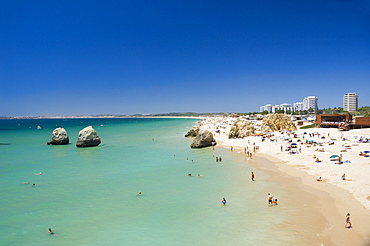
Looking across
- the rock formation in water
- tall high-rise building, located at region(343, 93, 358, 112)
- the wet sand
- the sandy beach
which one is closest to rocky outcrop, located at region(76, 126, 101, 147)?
the sandy beach

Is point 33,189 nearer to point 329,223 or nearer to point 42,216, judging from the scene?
point 42,216

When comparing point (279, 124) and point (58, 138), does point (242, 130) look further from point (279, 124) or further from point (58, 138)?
point (58, 138)

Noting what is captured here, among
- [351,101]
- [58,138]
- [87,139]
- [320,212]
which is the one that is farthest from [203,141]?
[351,101]

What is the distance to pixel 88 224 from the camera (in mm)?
13180

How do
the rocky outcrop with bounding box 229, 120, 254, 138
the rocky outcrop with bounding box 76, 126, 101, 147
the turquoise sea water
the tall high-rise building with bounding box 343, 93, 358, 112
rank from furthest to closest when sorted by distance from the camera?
the tall high-rise building with bounding box 343, 93, 358, 112, the rocky outcrop with bounding box 229, 120, 254, 138, the rocky outcrop with bounding box 76, 126, 101, 147, the turquoise sea water

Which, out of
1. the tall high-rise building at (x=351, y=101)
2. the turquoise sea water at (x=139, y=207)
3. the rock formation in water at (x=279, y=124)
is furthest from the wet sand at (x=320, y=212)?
the tall high-rise building at (x=351, y=101)

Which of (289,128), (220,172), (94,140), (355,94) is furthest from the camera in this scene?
(355,94)

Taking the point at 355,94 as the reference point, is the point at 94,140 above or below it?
below

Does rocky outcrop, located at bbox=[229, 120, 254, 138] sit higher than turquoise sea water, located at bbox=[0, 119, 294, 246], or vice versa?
rocky outcrop, located at bbox=[229, 120, 254, 138]

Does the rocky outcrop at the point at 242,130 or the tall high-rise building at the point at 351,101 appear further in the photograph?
the tall high-rise building at the point at 351,101

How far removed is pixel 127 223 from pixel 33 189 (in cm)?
1108

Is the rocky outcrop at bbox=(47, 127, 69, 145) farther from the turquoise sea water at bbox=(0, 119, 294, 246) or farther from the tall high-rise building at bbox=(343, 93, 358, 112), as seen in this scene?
the tall high-rise building at bbox=(343, 93, 358, 112)

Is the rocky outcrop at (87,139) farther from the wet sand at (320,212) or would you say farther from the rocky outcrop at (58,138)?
the wet sand at (320,212)

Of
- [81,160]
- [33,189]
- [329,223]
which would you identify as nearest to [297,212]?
[329,223]
